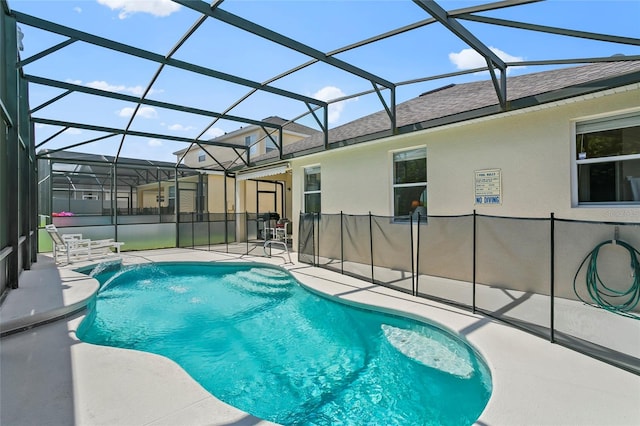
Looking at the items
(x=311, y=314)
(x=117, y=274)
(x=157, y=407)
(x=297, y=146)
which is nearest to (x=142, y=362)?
(x=157, y=407)

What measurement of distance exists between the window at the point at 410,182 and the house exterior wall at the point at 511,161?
0.16 metres

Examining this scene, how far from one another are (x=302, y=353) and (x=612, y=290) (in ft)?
13.8

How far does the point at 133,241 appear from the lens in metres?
11.3

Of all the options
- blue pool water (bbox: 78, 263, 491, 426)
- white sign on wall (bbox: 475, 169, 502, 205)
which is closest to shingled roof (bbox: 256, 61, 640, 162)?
white sign on wall (bbox: 475, 169, 502, 205)

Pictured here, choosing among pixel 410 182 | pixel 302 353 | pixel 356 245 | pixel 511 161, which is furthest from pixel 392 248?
pixel 302 353

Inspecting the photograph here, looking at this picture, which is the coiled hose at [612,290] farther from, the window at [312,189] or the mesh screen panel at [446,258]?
the window at [312,189]

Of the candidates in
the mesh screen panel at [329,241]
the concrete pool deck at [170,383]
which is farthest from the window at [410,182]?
the concrete pool deck at [170,383]

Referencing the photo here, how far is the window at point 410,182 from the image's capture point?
6.70 m

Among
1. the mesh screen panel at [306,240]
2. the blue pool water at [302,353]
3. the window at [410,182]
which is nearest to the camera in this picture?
the blue pool water at [302,353]

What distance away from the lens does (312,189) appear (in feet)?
31.1

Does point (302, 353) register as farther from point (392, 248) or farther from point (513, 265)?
point (513, 265)

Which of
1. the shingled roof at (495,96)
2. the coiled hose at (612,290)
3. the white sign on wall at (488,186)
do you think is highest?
the shingled roof at (495,96)

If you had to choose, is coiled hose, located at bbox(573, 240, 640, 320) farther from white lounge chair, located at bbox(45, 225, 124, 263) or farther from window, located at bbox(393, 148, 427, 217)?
white lounge chair, located at bbox(45, 225, 124, 263)

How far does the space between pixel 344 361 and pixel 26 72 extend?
7719 millimetres
